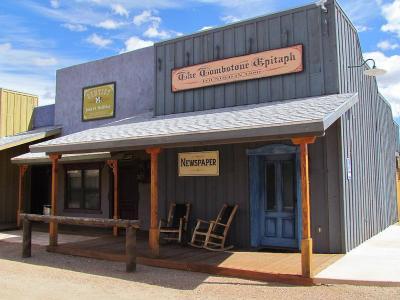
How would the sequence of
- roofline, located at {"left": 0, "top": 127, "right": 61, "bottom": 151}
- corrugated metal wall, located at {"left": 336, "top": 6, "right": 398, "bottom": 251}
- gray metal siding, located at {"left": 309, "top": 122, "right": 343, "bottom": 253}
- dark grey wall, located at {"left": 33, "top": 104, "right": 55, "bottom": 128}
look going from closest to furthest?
gray metal siding, located at {"left": 309, "top": 122, "right": 343, "bottom": 253}, corrugated metal wall, located at {"left": 336, "top": 6, "right": 398, "bottom": 251}, roofline, located at {"left": 0, "top": 127, "right": 61, "bottom": 151}, dark grey wall, located at {"left": 33, "top": 104, "right": 55, "bottom": 128}

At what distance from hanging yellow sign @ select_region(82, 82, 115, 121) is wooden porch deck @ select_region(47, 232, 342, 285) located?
5.29 metres

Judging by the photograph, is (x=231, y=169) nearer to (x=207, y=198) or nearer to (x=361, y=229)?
(x=207, y=198)

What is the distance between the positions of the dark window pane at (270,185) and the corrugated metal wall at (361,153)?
5.17 feet

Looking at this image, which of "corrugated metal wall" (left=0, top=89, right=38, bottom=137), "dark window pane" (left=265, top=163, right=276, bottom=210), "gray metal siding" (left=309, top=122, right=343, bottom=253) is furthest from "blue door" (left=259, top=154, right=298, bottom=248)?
"corrugated metal wall" (left=0, top=89, right=38, bottom=137)

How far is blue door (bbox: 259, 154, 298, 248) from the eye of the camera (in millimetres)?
9328

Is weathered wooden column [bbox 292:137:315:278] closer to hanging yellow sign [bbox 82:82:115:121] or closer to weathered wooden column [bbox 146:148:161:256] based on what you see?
weathered wooden column [bbox 146:148:161:256]

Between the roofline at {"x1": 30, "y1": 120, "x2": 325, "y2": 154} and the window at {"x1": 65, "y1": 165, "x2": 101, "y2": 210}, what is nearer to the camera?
the roofline at {"x1": 30, "y1": 120, "x2": 325, "y2": 154}

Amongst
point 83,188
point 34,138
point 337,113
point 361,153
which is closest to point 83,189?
point 83,188

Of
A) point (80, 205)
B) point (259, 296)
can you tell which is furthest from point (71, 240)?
point (259, 296)

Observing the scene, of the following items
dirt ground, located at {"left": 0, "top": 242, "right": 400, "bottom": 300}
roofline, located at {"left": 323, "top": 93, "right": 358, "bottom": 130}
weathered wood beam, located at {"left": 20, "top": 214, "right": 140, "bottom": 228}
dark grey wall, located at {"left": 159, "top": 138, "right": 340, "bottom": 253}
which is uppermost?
roofline, located at {"left": 323, "top": 93, "right": 358, "bottom": 130}

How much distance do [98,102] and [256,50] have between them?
21.8ft

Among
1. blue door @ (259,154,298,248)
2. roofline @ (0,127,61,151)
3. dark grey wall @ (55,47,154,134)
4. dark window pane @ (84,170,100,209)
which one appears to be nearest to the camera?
blue door @ (259,154,298,248)

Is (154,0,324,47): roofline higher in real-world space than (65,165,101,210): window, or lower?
higher

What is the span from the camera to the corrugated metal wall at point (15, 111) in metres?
16.7
